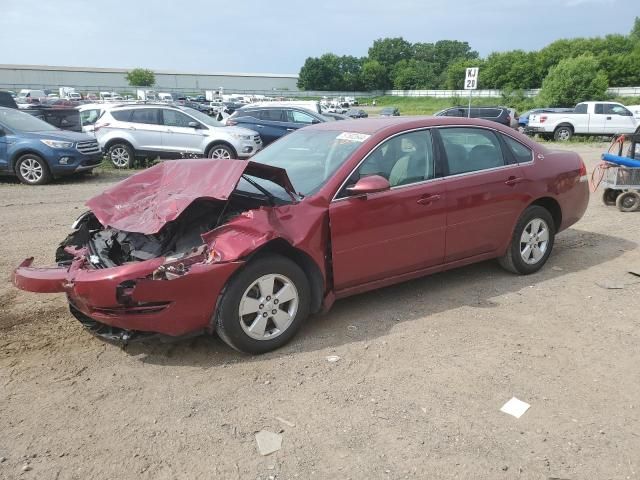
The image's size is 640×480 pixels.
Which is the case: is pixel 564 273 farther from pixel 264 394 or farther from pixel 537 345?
pixel 264 394

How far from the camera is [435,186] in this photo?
4.55 m

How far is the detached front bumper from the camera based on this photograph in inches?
131

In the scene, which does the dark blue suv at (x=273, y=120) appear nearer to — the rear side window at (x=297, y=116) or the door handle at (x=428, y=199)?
the rear side window at (x=297, y=116)

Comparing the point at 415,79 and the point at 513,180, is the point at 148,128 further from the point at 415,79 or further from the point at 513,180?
the point at 415,79

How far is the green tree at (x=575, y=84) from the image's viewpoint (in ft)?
124

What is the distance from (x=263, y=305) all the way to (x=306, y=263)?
0.47 meters

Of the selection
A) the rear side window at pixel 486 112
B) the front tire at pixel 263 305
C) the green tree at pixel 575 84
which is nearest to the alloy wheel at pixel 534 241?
the front tire at pixel 263 305

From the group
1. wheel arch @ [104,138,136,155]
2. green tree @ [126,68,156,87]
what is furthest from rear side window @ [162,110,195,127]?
green tree @ [126,68,156,87]

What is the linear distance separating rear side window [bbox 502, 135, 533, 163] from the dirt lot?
131 cm

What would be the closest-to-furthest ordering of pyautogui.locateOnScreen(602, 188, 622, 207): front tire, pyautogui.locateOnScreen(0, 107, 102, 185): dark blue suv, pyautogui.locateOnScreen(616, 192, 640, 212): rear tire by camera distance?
pyautogui.locateOnScreen(616, 192, 640, 212): rear tire → pyautogui.locateOnScreen(602, 188, 622, 207): front tire → pyautogui.locateOnScreen(0, 107, 102, 185): dark blue suv

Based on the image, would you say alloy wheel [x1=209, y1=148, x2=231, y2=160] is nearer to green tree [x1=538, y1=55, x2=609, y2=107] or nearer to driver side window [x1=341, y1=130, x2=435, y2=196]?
driver side window [x1=341, y1=130, x2=435, y2=196]

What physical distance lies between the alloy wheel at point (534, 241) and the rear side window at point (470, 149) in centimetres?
75

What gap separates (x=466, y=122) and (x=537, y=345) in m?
2.19

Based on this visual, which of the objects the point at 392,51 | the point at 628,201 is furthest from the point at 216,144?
the point at 392,51
